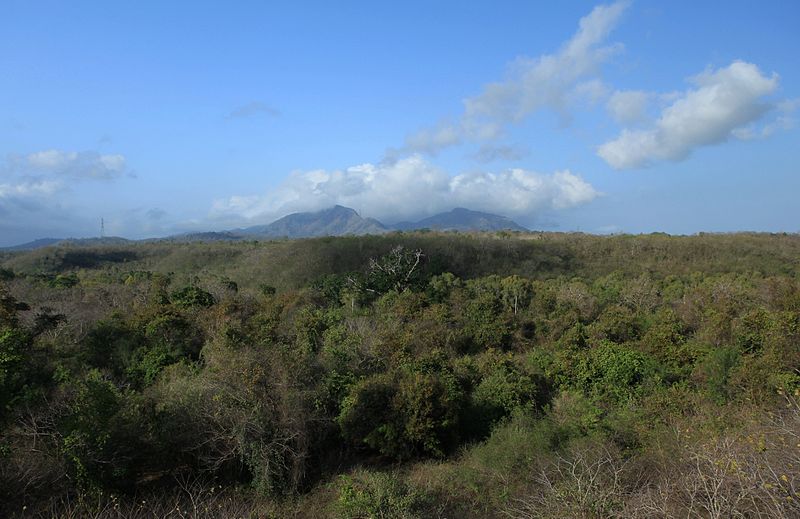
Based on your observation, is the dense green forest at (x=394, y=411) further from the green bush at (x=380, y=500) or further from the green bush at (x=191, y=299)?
the green bush at (x=191, y=299)

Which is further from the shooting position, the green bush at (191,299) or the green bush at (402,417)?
the green bush at (191,299)

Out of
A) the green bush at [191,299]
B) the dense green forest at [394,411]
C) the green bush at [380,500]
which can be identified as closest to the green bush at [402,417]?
the dense green forest at [394,411]

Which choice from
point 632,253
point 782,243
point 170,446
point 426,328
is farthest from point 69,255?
point 782,243

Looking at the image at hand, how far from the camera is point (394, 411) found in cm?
1430

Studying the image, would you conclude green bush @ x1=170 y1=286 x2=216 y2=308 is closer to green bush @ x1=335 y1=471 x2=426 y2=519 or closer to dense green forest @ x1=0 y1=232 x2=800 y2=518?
dense green forest @ x1=0 y1=232 x2=800 y2=518

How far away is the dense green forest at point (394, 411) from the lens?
8750 millimetres

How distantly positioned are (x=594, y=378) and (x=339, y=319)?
13754 millimetres

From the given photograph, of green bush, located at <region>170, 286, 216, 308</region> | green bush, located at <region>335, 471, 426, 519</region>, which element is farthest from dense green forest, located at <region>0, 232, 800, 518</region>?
green bush, located at <region>170, 286, 216, 308</region>

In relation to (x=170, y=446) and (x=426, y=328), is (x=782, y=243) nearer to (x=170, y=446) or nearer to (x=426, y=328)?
(x=426, y=328)

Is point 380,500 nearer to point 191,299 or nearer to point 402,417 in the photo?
point 402,417

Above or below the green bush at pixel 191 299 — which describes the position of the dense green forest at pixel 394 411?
below

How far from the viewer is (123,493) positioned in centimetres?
1062

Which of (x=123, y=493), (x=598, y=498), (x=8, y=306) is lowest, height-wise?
(x=123, y=493)

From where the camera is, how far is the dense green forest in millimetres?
8750
